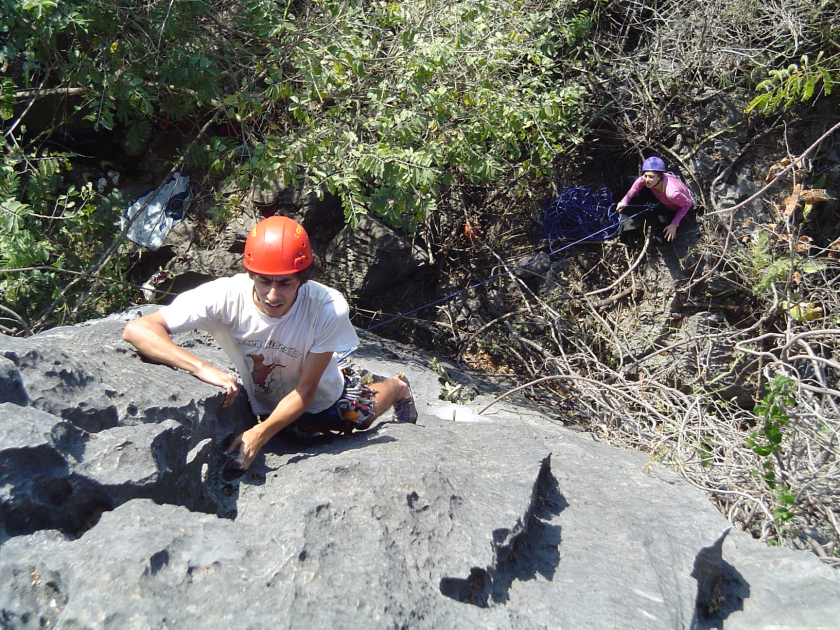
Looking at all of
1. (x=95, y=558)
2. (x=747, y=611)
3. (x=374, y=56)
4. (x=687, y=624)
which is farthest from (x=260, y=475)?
(x=374, y=56)

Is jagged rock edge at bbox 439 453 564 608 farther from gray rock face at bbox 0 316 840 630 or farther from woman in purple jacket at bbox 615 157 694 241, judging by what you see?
woman in purple jacket at bbox 615 157 694 241

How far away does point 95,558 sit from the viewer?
1.57 metres

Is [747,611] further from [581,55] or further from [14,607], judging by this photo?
[581,55]

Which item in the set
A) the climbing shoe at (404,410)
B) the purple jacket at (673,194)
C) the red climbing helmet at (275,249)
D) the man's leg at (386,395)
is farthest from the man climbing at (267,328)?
the purple jacket at (673,194)

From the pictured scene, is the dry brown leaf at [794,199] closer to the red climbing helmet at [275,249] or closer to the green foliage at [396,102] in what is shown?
the green foliage at [396,102]

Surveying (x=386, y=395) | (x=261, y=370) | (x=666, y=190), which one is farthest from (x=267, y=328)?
(x=666, y=190)

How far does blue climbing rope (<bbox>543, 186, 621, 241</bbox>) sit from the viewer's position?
586 cm

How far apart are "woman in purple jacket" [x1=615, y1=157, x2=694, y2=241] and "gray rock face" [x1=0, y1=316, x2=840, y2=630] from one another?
3266mm

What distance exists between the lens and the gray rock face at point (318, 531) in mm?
1559

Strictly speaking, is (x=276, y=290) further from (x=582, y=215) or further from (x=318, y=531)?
(x=582, y=215)

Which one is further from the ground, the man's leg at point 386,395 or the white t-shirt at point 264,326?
the white t-shirt at point 264,326

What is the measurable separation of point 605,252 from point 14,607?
536 centimetres

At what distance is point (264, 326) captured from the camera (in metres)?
2.49

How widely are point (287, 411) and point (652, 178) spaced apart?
13.2 ft
